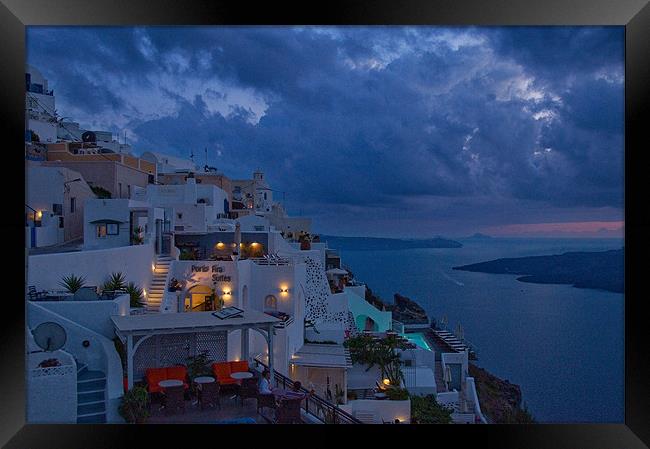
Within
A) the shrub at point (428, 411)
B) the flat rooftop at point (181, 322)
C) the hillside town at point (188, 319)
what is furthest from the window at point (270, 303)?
the flat rooftop at point (181, 322)

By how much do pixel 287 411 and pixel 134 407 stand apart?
152cm

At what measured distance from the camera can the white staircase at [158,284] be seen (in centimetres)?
822

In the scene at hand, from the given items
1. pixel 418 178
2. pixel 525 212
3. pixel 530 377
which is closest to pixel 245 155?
pixel 418 178

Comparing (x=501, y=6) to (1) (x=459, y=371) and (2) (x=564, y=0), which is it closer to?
(2) (x=564, y=0)

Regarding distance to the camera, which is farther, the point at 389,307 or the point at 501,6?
the point at 389,307

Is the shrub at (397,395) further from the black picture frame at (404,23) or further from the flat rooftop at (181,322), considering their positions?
the black picture frame at (404,23)

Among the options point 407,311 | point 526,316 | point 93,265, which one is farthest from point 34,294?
point 526,316

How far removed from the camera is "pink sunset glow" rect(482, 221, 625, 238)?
1291 centimetres

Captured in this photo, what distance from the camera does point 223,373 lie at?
18.3ft

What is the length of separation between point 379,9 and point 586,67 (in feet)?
36.4

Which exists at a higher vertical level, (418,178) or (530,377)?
(418,178)

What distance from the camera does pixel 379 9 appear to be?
10.3 ft

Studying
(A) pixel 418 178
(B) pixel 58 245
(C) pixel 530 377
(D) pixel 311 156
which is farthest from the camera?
(C) pixel 530 377

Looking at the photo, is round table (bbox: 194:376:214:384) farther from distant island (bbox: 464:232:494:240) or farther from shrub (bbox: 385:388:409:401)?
distant island (bbox: 464:232:494:240)
